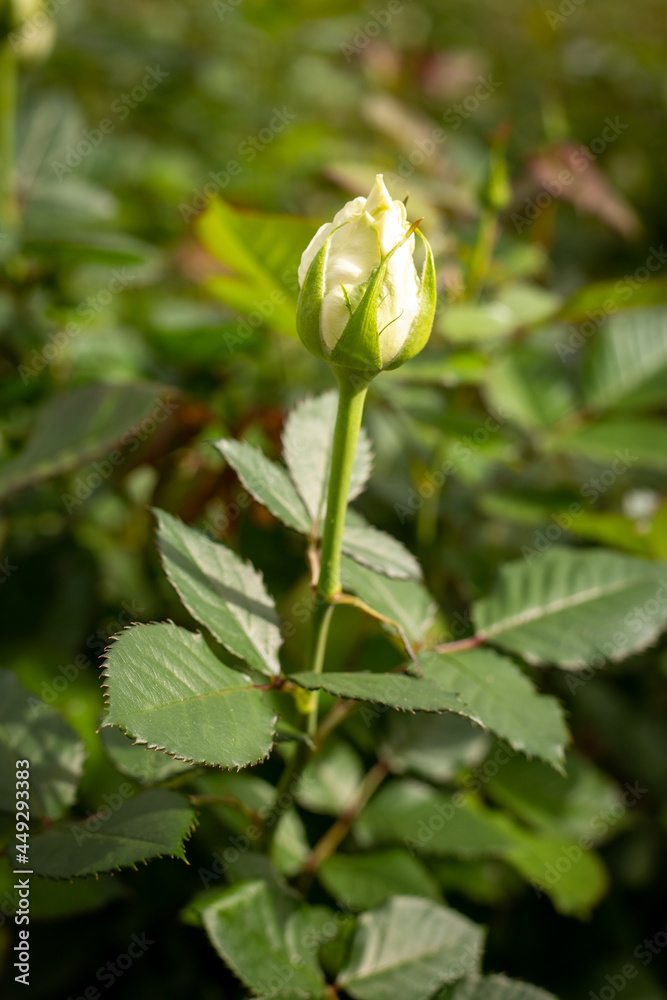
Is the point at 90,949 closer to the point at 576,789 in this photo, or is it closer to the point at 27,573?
the point at 27,573

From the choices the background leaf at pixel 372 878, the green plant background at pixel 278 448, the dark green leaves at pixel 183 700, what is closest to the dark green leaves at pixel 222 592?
the dark green leaves at pixel 183 700

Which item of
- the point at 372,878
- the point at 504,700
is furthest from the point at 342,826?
the point at 504,700

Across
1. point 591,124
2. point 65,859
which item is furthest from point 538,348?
point 591,124

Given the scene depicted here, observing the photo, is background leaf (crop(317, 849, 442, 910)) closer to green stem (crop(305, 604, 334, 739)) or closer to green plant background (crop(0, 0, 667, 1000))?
green plant background (crop(0, 0, 667, 1000))

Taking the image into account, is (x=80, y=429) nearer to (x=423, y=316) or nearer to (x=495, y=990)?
(x=423, y=316)

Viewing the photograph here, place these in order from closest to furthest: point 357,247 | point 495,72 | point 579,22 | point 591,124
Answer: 1. point 357,247
2. point 591,124
3. point 495,72
4. point 579,22
